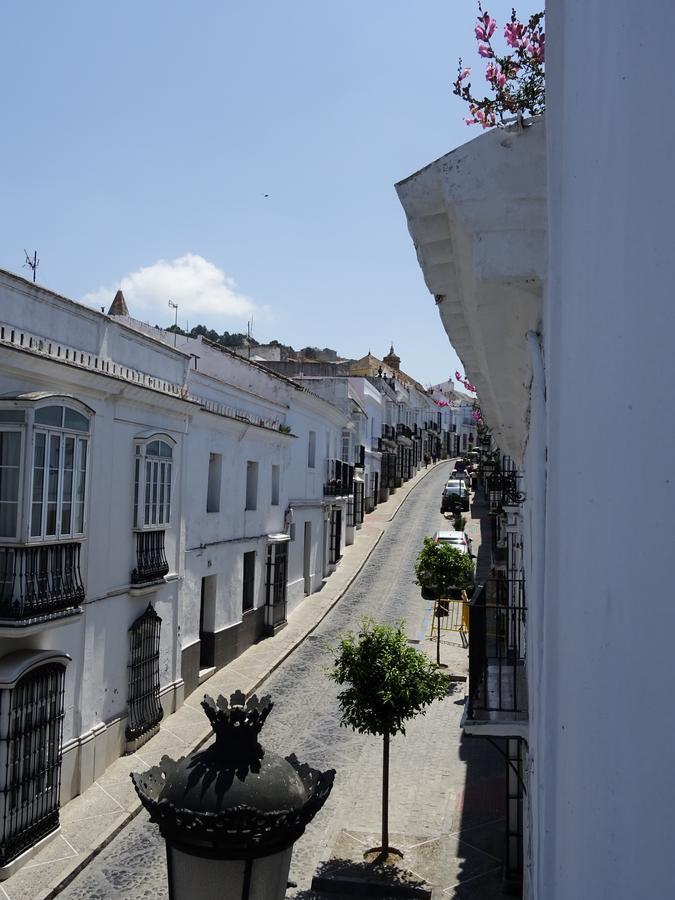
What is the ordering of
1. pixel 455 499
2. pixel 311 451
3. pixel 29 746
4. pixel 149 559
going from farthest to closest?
pixel 455 499 < pixel 311 451 < pixel 149 559 < pixel 29 746

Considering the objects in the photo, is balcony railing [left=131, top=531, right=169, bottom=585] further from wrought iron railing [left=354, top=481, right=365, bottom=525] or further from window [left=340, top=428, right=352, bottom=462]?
wrought iron railing [left=354, top=481, right=365, bottom=525]

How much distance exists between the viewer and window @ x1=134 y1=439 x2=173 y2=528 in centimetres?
1348

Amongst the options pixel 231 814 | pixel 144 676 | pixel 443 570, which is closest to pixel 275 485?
pixel 443 570

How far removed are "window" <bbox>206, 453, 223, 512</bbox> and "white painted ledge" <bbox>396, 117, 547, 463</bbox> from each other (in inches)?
540

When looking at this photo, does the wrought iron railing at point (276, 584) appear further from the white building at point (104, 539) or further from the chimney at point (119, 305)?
the chimney at point (119, 305)

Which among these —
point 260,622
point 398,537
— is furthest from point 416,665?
point 398,537

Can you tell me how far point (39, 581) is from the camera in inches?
406

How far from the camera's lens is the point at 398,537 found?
119ft

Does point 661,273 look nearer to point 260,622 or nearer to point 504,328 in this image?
point 504,328

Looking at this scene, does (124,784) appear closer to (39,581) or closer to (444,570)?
(39,581)

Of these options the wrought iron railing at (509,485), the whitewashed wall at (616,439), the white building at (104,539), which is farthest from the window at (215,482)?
the whitewashed wall at (616,439)

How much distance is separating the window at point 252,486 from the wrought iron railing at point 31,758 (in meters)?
9.87

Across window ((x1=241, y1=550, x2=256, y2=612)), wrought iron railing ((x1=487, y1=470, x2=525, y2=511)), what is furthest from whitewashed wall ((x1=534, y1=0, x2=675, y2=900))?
window ((x1=241, y1=550, x2=256, y2=612))

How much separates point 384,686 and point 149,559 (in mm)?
5313
